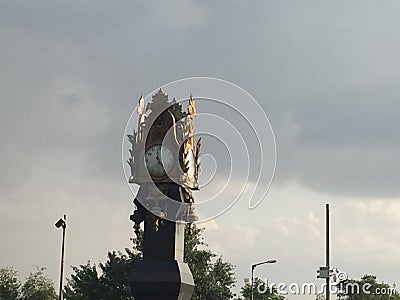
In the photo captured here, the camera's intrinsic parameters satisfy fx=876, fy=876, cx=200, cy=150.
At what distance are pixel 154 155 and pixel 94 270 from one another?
41.4m

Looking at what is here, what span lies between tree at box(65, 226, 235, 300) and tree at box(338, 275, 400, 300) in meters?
25.0

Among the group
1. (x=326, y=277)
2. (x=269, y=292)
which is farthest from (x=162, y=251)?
(x=269, y=292)

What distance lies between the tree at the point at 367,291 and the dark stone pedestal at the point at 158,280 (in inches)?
2575

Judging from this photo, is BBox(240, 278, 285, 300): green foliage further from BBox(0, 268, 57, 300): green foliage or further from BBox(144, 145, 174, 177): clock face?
BBox(144, 145, 174, 177): clock face

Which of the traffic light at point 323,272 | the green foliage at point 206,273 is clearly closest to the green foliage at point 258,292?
the green foliage at point 206,273

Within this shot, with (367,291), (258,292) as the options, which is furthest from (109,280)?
(367,291)

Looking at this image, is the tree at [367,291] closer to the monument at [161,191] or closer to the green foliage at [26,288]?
the green foliage at [26,288]

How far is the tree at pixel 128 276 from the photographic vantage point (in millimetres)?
62000

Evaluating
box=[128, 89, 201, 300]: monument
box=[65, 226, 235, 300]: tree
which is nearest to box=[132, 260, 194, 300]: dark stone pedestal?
box=[128, 89, 201, 300]: monument

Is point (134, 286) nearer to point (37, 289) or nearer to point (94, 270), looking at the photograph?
point (94, 270)

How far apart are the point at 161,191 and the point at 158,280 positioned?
2.43 meters

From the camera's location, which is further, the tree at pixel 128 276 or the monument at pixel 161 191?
the tree at pixel 128 276

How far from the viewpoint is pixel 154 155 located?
24.2 metres

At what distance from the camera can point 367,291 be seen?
293 feet
